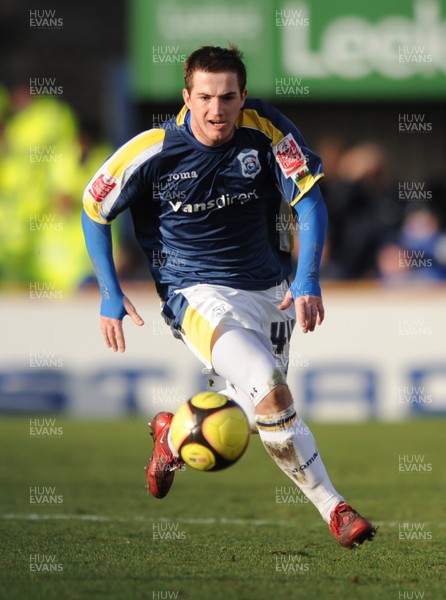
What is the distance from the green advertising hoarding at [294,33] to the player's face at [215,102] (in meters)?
9.40

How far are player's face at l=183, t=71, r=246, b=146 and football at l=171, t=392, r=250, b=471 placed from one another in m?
1.40

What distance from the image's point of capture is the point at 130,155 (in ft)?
22.5

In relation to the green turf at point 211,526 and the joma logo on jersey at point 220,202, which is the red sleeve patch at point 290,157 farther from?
the green turf at point 211,526

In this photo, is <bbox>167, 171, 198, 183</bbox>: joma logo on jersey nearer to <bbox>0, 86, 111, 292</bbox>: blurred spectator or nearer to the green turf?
the green turf

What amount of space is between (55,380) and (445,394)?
4.23 metres

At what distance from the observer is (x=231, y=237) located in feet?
23.2

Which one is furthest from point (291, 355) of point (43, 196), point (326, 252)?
point (43, 196)

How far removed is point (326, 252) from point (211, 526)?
806 centimetres

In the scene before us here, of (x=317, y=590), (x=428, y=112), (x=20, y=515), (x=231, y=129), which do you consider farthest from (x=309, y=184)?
(x=428, y=112)

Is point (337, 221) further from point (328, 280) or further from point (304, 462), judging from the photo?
point (304, 462)

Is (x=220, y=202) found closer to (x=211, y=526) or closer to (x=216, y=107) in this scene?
(x=216, y=107)

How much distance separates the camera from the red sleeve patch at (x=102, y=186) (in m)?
6.91

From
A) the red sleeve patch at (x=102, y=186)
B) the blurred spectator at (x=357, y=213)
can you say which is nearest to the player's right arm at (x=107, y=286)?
the red sleeve patch at (x=102, y=186)

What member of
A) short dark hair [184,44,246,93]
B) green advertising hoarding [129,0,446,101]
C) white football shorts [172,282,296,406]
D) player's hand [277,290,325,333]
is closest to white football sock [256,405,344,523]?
white football shorts [172,282,296,406]
